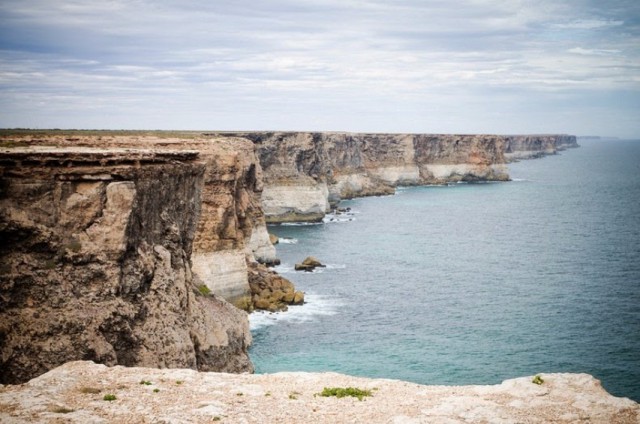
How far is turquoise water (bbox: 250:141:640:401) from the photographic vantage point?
39.2 metres

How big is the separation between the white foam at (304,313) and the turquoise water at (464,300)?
149mm

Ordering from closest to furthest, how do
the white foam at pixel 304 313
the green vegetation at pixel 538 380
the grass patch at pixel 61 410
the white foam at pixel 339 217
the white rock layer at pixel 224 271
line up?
the grass patch at pixel 61 410 < the green vegetation at pixel 538 380 < the white rock layer at pixel 224 271 < the white foam at pixel 304 313 < the white foam at pixel 339 217

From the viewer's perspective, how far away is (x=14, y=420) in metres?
14.0

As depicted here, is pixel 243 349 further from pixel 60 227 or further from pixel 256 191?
pixel 256 191

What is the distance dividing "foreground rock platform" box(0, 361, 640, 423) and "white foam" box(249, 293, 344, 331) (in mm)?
28099

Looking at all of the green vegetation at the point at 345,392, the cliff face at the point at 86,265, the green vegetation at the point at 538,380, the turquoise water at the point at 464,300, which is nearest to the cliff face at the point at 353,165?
the turquoise water at the point at 464,300

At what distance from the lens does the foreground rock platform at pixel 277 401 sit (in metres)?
14.9

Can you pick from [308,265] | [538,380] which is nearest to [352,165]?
[308,265]

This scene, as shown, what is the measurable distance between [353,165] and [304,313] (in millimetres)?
94801

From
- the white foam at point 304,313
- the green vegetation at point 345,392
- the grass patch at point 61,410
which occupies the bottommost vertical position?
the white foam at point 304,313

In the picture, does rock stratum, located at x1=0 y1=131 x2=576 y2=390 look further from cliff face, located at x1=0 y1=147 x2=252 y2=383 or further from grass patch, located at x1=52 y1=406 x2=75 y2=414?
grass patch, located at x1=52 y1=406 x2=75 y2=414

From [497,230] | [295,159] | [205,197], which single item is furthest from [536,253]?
[295,159]

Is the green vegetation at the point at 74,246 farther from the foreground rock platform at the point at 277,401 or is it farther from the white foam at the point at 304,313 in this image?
the white foam at the point at 304,313

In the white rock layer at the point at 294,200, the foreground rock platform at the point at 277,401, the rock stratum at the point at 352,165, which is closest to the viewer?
the foreground rock platform at the point at 277,401
